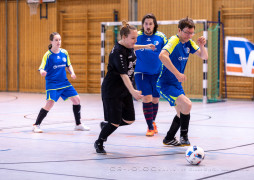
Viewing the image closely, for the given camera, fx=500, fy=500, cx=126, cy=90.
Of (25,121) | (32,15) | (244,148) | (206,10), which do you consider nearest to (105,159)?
Answer: (244,148)

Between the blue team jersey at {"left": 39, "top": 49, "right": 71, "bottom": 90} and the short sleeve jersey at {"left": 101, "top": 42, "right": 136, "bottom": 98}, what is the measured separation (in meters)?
2.39

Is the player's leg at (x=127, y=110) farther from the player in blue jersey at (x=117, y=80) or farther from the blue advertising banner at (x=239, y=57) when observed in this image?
the blue advertising banner at (x=239, y=57)

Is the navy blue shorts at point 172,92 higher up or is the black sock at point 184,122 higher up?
the navy blue shorts at point 172,92

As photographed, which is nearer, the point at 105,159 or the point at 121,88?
the point at 105,159

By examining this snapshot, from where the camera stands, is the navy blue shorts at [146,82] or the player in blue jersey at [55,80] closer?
the navy blue shorts at [146,82]

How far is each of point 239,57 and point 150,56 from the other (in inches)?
324

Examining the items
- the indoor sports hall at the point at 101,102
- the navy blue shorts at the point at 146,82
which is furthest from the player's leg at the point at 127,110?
the navy blue shorts at the point at 146,82

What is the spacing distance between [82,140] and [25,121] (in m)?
2.89

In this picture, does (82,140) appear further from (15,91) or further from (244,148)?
(15,91)

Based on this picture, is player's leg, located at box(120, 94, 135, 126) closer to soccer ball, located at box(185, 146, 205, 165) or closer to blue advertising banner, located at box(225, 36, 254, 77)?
soccer ball, located at box(185, 146, 205, 165)

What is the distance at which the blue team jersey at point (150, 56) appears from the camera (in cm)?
752

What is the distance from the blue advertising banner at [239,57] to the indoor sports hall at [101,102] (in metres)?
0.03

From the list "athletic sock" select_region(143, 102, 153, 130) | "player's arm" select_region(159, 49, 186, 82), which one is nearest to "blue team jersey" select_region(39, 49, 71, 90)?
"athletic sock" select_region(143, 102, 153, 130)

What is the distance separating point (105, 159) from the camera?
526 centimetres
